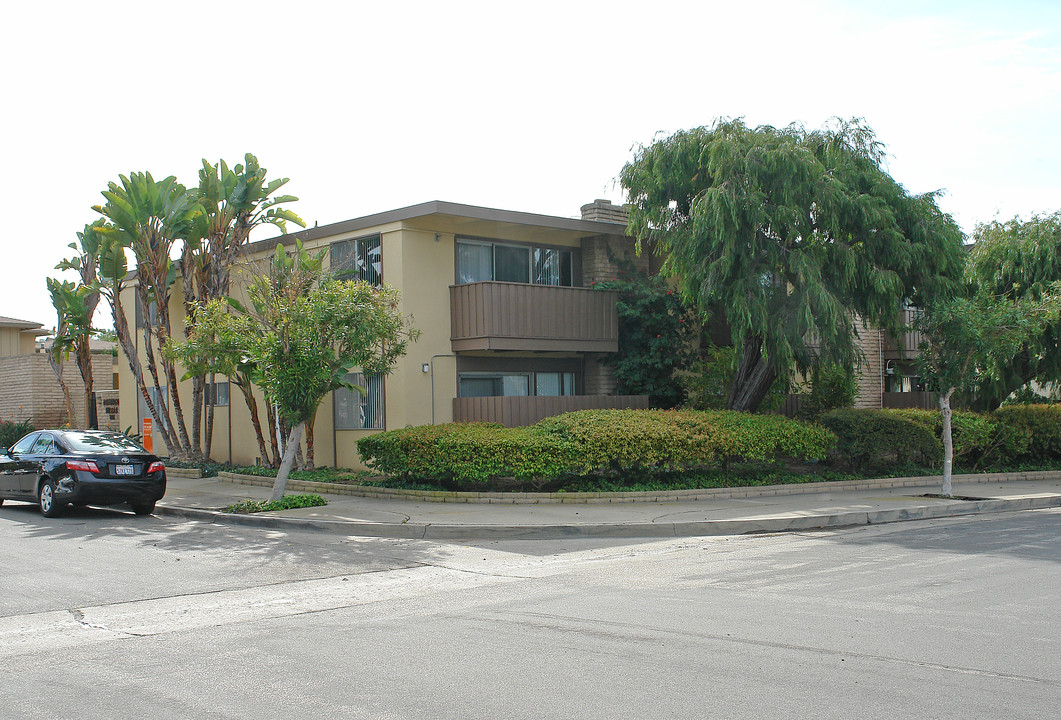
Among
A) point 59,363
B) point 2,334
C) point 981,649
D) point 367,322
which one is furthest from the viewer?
point 2,334

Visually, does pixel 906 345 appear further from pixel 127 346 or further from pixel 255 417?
pixel 127 346

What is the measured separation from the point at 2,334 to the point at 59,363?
463 inches

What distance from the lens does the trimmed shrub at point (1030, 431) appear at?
21312 millimetres

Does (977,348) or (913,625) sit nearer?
(913,625)

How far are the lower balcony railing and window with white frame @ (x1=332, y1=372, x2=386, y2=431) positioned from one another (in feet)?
5.41


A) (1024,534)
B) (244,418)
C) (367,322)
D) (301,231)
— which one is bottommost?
(1024,534)

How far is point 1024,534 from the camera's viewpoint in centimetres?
1276

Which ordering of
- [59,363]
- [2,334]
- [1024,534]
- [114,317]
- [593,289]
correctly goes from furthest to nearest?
[2,334], [59,363], [114,317], [593,289], [1024,534]

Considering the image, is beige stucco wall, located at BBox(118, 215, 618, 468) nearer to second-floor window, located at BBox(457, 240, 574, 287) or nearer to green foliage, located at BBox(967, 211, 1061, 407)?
second-floor window, located at BBox(457, 240, 574, 287)

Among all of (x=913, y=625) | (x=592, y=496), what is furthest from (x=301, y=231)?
(x=913, y=625)

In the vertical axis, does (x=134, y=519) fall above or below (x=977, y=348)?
below

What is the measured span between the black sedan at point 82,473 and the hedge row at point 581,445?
3.81 meters

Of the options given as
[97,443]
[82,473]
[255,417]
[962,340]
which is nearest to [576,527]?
[82,473]

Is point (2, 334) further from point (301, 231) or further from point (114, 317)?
point (301, 231)
